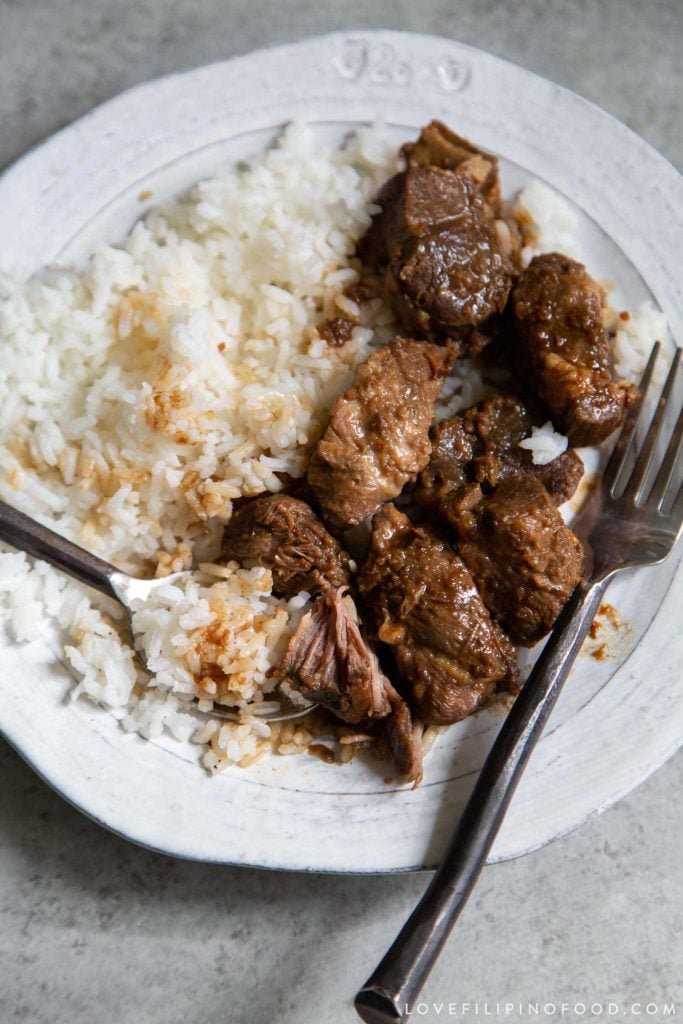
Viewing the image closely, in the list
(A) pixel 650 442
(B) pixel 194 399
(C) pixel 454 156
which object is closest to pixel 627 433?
(A) pixel 650 442

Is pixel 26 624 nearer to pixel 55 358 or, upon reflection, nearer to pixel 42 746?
pixel 42 746

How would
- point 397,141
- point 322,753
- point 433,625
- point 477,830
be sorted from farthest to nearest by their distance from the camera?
point 397,141, point 322,753, point 433,625, point 477,830

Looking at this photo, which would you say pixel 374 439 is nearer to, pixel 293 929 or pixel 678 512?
pixel 678 512

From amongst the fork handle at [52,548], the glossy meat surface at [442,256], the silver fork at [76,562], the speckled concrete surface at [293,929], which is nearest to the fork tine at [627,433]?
the glossy meat surface at [442,256]

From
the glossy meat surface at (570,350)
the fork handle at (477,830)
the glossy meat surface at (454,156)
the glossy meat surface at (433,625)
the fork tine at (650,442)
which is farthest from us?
the glossy meat surface at (454,156)

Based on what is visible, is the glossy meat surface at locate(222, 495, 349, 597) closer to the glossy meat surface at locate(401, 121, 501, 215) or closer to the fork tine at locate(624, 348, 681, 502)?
the fork tine at locate(624, 348, 681, 502)

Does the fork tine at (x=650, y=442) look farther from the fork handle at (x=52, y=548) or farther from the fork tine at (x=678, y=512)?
the fork handle at (x=52, y=548)
